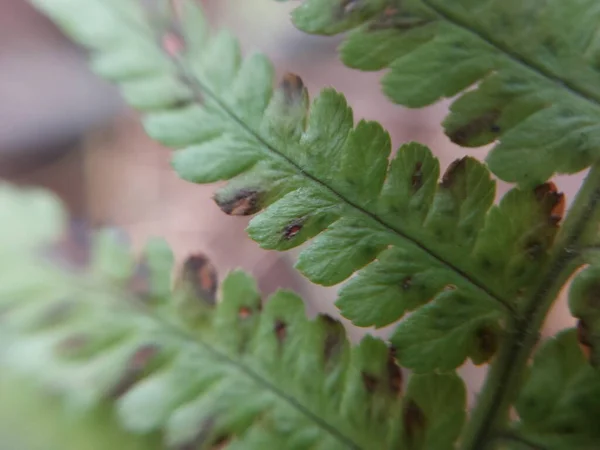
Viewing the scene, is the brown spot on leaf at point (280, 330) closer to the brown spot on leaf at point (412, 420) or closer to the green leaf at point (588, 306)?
the brown spot on leaf at point (412, 420)

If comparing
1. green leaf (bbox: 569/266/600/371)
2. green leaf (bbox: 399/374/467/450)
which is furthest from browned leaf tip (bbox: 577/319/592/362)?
green leaf (bbox: 399/374/467/450)

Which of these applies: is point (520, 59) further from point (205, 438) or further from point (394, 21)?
point (205, 438)

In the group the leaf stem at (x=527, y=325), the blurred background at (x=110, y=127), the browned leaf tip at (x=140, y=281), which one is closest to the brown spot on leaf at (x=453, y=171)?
the leaf stem at (x=527, y=325)

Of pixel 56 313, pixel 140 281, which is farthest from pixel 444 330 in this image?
pixel 56 313

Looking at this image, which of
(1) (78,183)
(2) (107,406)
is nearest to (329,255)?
(2) (107,406)

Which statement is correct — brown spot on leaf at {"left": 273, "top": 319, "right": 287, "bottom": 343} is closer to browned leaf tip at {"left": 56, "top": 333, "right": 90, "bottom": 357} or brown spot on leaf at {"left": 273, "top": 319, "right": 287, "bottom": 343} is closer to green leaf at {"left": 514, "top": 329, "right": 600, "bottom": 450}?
green leaf at {"left": 514, "top": 329, "right": 600, "bottom": 450}
